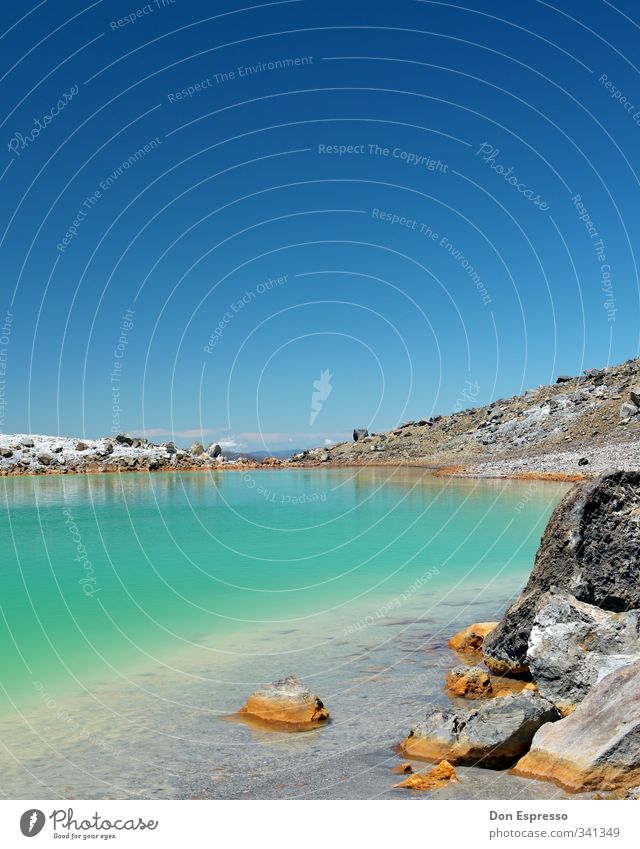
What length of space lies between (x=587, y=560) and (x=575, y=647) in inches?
89.0

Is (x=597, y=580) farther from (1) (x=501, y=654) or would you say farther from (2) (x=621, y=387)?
(2) (x=621, y=387)

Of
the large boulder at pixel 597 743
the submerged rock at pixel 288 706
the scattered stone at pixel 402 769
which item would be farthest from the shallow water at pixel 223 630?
the large boulder at pixel 597 743

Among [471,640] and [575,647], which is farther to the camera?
[471,640]

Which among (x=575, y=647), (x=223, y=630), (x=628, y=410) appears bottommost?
(x=223, y=630)

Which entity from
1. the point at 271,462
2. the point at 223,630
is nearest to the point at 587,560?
the point at 223,630

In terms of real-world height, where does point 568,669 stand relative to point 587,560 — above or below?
below

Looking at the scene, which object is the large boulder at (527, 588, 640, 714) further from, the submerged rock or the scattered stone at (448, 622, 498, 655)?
the submerged rock

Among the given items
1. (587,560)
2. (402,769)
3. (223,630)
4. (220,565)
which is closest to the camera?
(402,769)

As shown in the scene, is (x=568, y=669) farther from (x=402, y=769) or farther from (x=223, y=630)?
(x=223, y=630)

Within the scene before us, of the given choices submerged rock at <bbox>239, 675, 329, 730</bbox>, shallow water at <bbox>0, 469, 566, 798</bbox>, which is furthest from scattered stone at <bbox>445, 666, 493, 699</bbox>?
submerged rock at <bbox>239, 675, 329, 730</bbox>

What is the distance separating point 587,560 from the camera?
1175cm

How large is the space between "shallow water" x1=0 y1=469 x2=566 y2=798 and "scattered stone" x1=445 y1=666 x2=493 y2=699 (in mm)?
322
